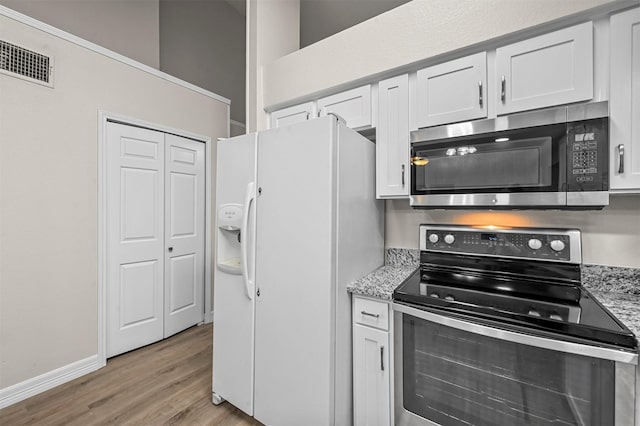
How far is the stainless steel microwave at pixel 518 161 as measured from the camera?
4.28 feet

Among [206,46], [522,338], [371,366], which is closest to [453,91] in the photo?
[522,338]

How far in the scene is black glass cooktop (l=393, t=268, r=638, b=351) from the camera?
3.40 feet

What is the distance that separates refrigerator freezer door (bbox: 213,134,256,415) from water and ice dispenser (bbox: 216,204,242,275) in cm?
3

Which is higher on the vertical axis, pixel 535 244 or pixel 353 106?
pixel 353 106

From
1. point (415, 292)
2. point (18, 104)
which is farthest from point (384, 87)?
point (18, 104)

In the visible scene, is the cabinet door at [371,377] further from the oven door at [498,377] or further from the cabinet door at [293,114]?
the cabinet door at [293,114]

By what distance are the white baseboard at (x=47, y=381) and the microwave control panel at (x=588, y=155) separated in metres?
3.44

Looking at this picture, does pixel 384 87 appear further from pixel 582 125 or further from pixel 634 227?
pixel 634 227

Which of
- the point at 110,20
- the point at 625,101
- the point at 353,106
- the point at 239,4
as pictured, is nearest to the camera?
the point at 625,101

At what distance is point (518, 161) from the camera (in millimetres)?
1475

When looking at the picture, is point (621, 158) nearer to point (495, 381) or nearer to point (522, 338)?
point (522, 338)

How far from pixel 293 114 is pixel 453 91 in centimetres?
116

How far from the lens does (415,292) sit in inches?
55.9

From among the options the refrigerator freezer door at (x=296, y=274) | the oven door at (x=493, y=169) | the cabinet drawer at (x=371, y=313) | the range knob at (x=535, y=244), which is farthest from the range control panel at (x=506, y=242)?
the refrigerator freezer door at (x=296, y=274)
